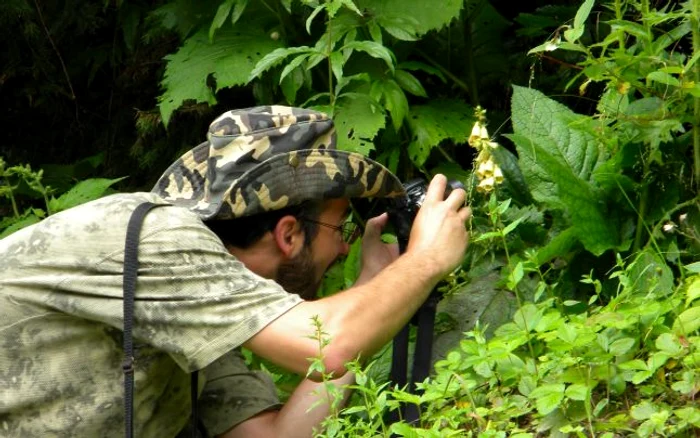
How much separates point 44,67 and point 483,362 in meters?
4.29

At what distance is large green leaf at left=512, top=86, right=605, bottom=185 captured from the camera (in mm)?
3719

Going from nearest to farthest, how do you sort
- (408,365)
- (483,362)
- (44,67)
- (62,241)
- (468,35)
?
(483,362) → (62,241) → (408,365) → (468,35) → (44,67)

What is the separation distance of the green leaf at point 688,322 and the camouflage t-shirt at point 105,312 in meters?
0.89

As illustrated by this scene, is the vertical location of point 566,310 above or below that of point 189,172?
below

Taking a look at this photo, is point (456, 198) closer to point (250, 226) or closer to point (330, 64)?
point (250, 226)

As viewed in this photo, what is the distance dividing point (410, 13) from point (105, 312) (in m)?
1.93

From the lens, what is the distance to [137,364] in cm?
308

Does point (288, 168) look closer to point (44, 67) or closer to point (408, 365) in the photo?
point (408, 365)

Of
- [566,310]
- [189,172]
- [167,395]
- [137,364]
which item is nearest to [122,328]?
[137,364]

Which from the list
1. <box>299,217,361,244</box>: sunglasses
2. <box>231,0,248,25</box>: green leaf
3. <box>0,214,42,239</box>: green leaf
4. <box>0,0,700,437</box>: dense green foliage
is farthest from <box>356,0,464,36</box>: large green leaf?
<box>0,214,42,239</box>: green leaf

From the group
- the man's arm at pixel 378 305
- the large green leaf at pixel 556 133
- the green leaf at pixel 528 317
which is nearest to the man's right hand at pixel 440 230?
the man's arm at pixel 378 305

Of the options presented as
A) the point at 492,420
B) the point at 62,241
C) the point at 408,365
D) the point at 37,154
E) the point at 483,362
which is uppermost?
the point at 62,241

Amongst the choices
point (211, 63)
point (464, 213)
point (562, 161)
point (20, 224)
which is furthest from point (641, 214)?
point (20, 224)

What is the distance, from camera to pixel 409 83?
14.5 ft
